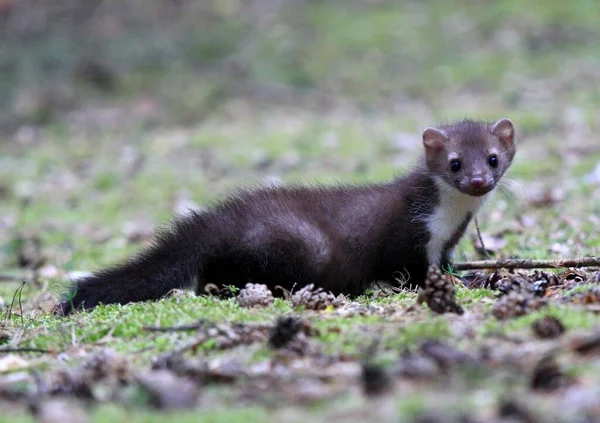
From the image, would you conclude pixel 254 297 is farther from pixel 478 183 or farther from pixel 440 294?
pixel 478 183

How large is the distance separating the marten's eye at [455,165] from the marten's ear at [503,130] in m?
0.50

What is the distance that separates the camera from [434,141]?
755cm

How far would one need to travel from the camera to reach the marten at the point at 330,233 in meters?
6.46

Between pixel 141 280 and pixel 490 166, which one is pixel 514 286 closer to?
pixel 490 166

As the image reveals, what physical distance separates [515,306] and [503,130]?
2.90m

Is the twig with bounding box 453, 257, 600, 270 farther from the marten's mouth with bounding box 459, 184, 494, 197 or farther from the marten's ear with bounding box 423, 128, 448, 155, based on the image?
the marten's ear with bounding box 423, 128, 448, 155

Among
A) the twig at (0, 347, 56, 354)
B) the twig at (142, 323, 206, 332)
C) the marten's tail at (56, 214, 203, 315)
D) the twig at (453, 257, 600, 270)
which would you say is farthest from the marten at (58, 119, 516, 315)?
the twig at (142, 323, 206, 332)

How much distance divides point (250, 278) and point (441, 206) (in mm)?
1772

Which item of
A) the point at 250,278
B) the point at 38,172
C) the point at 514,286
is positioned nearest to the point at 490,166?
the point at 514,286

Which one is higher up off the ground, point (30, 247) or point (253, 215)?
point (253, 215)

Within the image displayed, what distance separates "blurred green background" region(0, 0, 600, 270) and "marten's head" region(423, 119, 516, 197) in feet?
5.58

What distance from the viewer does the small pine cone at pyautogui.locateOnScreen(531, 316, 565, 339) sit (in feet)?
14.9

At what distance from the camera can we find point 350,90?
62.4 feet

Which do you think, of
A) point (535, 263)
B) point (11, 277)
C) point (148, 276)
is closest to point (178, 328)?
point (148, 276)
